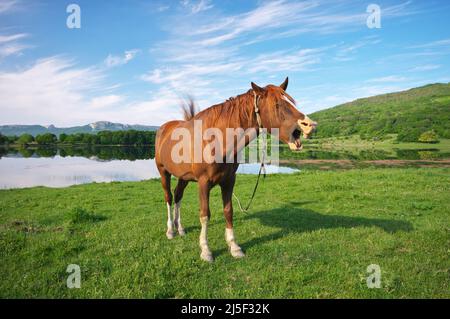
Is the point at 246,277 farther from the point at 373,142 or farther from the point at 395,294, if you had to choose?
the point at 373,142

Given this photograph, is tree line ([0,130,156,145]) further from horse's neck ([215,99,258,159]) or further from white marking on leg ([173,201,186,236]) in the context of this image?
horse's neck ([215,99,258,159])

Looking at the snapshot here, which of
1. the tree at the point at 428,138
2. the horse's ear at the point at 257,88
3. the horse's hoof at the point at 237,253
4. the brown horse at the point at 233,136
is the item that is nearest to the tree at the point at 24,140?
the brown horse at the point at 233,136

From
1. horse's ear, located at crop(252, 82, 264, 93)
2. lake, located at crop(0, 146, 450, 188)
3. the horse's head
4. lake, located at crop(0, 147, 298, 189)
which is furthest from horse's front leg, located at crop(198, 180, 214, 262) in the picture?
lake, located at crop(0, 146, 450, 188)

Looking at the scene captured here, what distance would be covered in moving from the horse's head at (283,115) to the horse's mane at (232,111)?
30 centimetres

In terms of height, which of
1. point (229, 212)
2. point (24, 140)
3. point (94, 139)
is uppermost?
point (94, 139)

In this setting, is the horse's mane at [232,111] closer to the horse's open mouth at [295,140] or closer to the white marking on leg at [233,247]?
the horse's open mouth at [295,140]

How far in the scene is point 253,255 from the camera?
6.45m

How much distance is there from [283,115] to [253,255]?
321 cm

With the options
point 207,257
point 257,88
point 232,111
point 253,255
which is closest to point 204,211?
point 207,257

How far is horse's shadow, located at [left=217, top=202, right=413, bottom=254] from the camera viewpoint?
809 centimetres

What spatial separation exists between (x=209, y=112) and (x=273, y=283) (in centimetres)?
380

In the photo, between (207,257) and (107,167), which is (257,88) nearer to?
(207,257)
